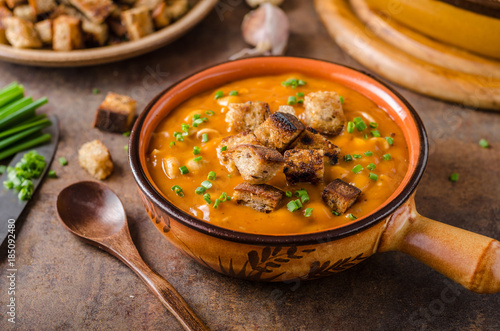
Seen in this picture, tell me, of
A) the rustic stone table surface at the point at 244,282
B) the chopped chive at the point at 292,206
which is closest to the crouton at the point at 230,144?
the chopped chive at the point at 292,206

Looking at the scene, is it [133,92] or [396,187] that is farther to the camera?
[133,92]

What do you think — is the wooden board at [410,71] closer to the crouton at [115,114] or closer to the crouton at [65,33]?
the crouton at [115,114]

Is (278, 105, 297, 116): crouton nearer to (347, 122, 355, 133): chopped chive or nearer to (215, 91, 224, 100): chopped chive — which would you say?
(347, 122, 355, 133): chopped chive

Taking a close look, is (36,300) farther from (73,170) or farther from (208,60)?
(208,60)

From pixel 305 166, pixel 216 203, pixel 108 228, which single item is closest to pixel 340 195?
pixel 305 166

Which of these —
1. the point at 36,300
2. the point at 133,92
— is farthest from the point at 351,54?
the point at 36,300

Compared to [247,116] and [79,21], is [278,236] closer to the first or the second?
[247,116]
